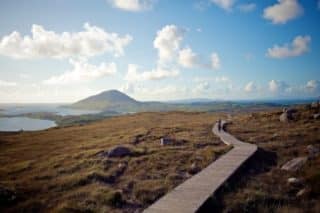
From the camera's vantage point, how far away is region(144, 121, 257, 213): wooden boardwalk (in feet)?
30.5

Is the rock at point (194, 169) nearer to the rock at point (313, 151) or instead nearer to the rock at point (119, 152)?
the rock at point (119, 152)

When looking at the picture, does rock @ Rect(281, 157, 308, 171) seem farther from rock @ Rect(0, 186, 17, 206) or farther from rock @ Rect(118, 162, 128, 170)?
rock @ Rect(0, 186, 17, 206)

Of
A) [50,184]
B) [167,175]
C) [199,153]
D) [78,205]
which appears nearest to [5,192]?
[50,184]

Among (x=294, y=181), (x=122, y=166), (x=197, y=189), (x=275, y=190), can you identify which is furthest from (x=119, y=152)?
(x=294, y=181)

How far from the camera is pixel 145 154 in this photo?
2088cm

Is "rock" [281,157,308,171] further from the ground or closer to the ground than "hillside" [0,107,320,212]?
further from the ground

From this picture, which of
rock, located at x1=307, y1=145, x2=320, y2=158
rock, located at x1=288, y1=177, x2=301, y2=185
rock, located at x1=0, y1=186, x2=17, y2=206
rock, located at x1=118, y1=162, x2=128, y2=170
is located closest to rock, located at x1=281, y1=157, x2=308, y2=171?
rock, located at x1=307, y1=145, x2=320, y2=158

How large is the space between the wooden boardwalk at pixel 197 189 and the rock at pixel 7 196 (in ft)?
22.6

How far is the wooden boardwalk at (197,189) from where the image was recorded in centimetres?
930

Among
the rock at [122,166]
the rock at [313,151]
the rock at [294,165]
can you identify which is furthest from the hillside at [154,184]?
the rock at [313,151]

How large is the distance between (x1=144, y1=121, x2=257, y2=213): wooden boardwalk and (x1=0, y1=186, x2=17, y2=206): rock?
6886 mm

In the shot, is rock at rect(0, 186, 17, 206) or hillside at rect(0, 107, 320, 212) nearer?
hillside at rect(0, 107, 320, 212)

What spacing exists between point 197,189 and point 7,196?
8621mm

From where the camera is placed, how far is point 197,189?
11125 millimetres
